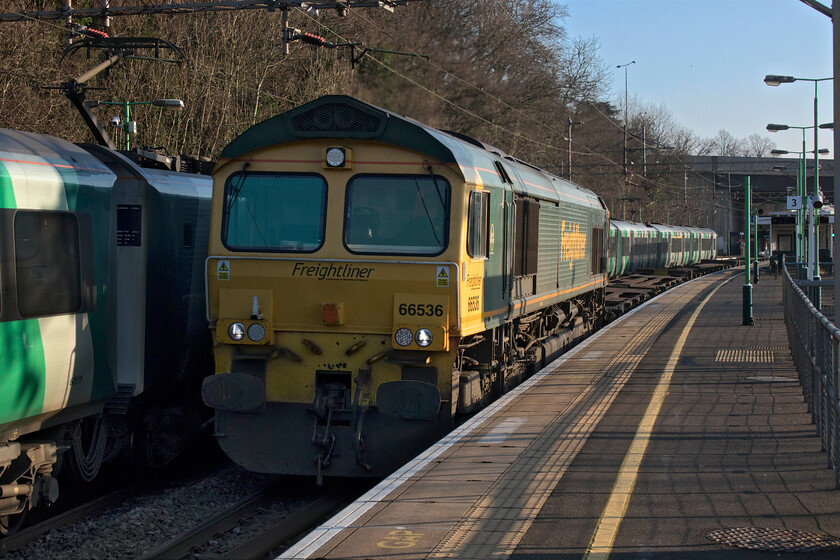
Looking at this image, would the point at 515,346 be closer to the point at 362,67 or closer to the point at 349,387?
the point at 349,387

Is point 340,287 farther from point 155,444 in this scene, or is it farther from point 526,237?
point 526,237

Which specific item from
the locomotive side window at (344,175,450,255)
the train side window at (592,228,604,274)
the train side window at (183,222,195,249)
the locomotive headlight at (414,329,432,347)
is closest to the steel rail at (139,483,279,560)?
the locomotive headlight at (414,329,432,347)

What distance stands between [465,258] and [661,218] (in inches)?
2677

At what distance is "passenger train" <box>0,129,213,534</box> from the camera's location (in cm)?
736

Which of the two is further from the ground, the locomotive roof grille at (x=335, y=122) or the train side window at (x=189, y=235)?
the locomotive roof grille at (x=335, y=122)

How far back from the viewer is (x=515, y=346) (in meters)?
11.7

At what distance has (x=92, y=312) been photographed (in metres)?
8.46

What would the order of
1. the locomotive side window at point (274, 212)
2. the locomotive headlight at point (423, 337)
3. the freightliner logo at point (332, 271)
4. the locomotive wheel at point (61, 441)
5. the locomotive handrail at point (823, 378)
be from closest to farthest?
the locomotive handrail at point (823, 378) → the locomotive wheel at point (61, 441) → the locomotive headlight at point (423, 337) → the freightliner logo at point (332, 271) → the locomotive side window at point (274, 212)

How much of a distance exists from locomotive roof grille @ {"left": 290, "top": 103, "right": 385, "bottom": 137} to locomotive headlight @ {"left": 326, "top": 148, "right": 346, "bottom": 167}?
0.17 meters

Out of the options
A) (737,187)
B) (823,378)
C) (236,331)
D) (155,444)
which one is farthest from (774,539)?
(737,187)

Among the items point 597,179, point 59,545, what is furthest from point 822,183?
point 59,545

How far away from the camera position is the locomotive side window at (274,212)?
870 centimetres

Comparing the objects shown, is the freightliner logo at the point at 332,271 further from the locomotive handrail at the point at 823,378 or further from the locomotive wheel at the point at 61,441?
the locomotive handrail at the point at 823,378

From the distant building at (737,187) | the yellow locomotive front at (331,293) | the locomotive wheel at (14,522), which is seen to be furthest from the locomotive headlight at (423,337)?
the distant building at (737,187)
